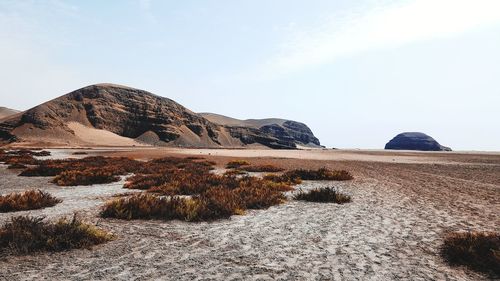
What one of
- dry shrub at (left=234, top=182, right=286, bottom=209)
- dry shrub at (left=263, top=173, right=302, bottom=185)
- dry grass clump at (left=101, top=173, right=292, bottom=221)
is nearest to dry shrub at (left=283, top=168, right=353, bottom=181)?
dry shrub at (left=263, top=173, right=302, bottom=185)

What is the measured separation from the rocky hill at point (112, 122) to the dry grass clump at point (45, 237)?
313ft

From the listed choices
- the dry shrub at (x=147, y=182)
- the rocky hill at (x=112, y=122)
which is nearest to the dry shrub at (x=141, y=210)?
the dry shrub at (x=147, y=182)

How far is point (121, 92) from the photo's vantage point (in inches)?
5010

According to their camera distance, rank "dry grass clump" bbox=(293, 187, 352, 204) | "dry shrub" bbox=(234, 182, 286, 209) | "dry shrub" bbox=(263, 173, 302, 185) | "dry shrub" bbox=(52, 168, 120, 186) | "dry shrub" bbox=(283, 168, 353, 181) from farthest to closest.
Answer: "dry shrub" bbox=(283, 168, 353, 181), "dry shrub" bbox=(263, 173, 302, 185), "dry shrub" bbox=(52, 168, 120, 186), "dry grass clump" bbox=(293, 187, 352, 204), "dry shrub" bbox=(234, 182, 286, 209)

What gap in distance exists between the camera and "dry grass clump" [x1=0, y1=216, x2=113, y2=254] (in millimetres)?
5395

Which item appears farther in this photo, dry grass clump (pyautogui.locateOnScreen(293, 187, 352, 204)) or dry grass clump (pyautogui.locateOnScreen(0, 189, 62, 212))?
dry grass clump (pyautogui.locateOnScreen(293, 187, 352, 204))

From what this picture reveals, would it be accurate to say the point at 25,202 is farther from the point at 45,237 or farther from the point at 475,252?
the point at 475,252

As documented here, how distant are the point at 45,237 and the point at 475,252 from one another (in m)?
7.03

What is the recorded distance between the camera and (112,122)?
4643 inches

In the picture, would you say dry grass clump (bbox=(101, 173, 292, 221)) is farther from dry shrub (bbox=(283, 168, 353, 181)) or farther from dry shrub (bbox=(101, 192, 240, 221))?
dry shrub (bbox=(283, 168, 353, 181))

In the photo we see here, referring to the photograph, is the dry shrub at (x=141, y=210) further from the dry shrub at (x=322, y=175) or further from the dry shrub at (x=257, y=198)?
the dry shrub at (x=322, y=175)

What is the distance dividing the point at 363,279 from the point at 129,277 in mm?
3168

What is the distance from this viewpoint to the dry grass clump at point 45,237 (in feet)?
17.7

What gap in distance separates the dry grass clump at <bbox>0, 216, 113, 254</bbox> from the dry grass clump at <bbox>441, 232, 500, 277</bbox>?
5.91 metres
